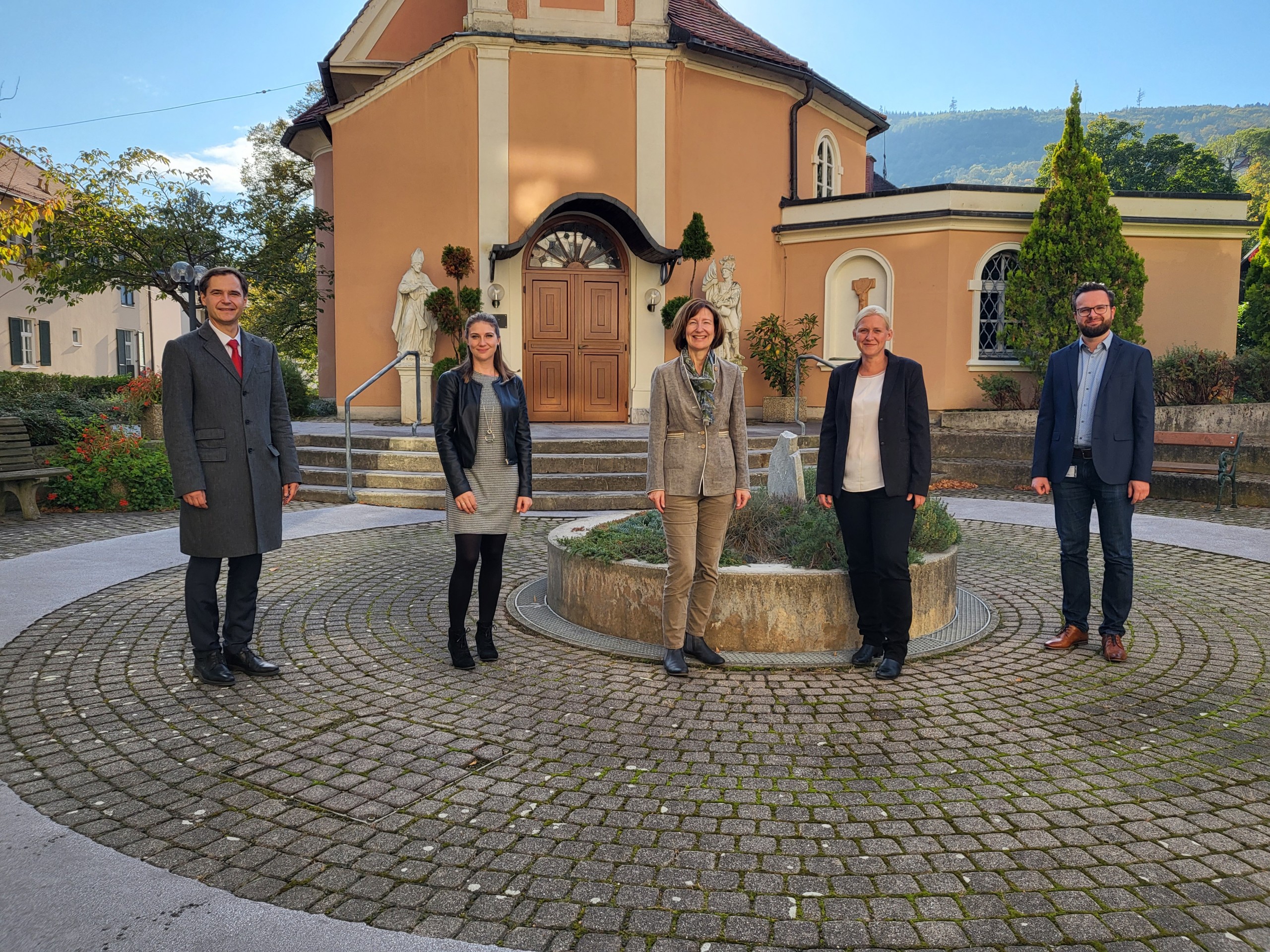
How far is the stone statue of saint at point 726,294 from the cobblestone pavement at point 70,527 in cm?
784

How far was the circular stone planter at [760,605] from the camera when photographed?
4930 millimetres

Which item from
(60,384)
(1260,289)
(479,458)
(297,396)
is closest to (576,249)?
(297,396)

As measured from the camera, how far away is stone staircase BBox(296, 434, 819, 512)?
10.3 m

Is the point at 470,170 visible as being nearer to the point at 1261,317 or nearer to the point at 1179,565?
the point at 1179,565

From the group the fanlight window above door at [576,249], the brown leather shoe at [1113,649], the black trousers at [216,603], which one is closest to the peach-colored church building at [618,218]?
the fanlight window above door at [576,249]

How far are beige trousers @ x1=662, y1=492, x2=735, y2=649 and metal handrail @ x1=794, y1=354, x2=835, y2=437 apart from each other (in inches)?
302

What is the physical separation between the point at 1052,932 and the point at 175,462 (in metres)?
4.15

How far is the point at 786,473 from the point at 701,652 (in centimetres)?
238

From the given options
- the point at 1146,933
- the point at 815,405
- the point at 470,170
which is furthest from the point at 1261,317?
the point at 1146,933

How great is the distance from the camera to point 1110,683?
4.45 m

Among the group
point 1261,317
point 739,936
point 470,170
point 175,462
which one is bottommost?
point 739,936

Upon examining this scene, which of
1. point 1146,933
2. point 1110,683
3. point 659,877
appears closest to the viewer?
point 1146,933

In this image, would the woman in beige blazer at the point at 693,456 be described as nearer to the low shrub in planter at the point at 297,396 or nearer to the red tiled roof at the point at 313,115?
the red tiled roof at the point at 313,115

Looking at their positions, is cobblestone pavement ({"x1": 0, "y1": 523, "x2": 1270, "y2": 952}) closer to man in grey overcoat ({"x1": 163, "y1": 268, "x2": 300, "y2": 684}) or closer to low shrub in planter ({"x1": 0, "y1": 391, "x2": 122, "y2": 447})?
man in grey overcoat ({"x1": 163, "y1": 268, "x2": 300, "y2": 684})
